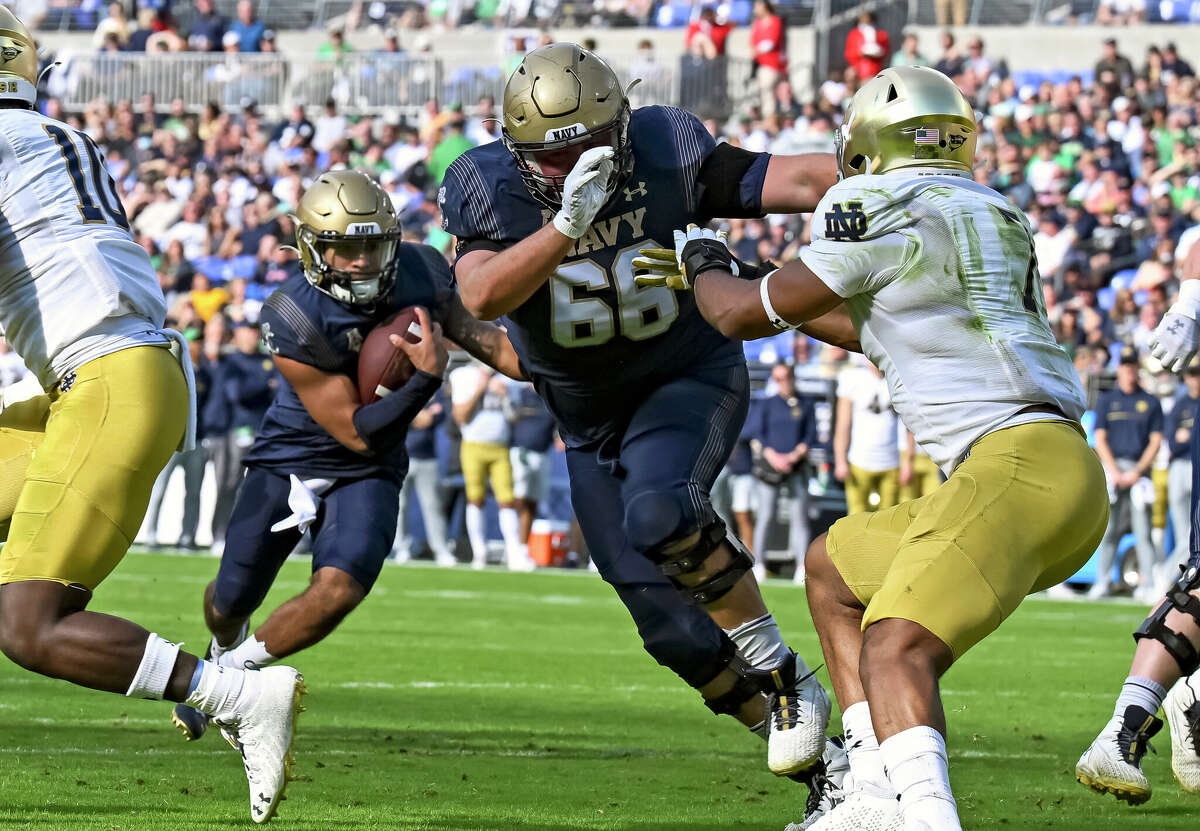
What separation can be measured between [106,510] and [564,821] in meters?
1.51

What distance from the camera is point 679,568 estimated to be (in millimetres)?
4551

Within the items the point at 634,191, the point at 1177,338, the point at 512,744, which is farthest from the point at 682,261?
the point at 512,744

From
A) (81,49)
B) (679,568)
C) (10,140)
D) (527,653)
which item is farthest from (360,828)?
(81,49)

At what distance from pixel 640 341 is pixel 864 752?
1.34m

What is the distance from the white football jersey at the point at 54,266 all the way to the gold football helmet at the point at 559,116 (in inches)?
42.9

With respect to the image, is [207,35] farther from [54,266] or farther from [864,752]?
[864,752]

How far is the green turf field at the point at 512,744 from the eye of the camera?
4809mm

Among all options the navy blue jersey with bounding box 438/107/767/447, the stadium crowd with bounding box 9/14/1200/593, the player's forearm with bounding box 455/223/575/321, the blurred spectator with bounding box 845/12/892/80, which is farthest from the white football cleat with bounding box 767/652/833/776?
the blurred spectator with bounding box 845/12/892/80

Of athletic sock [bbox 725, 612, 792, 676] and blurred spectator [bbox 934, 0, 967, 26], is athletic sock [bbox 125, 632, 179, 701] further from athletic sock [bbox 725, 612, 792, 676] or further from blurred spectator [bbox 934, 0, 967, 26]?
blurred spectator [bbox 934, 0, 967, 26]

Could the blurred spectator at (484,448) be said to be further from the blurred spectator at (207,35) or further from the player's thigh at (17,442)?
the blurred spectator at (207,35)

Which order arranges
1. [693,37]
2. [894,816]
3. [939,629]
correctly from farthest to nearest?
[693,37], [894,816], [939,629]

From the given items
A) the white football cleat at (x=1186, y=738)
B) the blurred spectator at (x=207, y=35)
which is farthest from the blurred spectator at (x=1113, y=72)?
the white football cleat at (x=1186, y=738)

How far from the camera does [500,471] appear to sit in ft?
48.5

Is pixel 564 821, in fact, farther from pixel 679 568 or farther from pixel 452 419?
pixel 452 419
